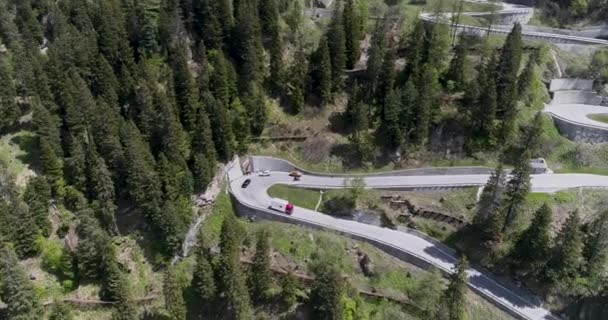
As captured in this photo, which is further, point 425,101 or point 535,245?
point 425,101

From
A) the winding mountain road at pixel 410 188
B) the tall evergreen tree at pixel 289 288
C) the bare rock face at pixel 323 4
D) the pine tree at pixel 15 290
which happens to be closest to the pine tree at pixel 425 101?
the winding mountain road at pixel 410 188

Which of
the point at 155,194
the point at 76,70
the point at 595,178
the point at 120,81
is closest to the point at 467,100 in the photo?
the point at 595,178

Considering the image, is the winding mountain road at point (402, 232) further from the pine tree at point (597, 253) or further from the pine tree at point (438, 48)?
the pine tree at point (438, 48)

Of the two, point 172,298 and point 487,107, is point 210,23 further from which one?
point 172,298

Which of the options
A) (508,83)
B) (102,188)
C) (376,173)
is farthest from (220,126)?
(508,83)

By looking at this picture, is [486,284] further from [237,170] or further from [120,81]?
[120,81]

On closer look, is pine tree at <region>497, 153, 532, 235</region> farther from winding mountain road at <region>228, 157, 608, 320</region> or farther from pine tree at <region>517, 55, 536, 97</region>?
pine tree at <region>517, 55, 536, 97</region>

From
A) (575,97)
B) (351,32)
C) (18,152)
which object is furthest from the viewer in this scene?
(575,97)
